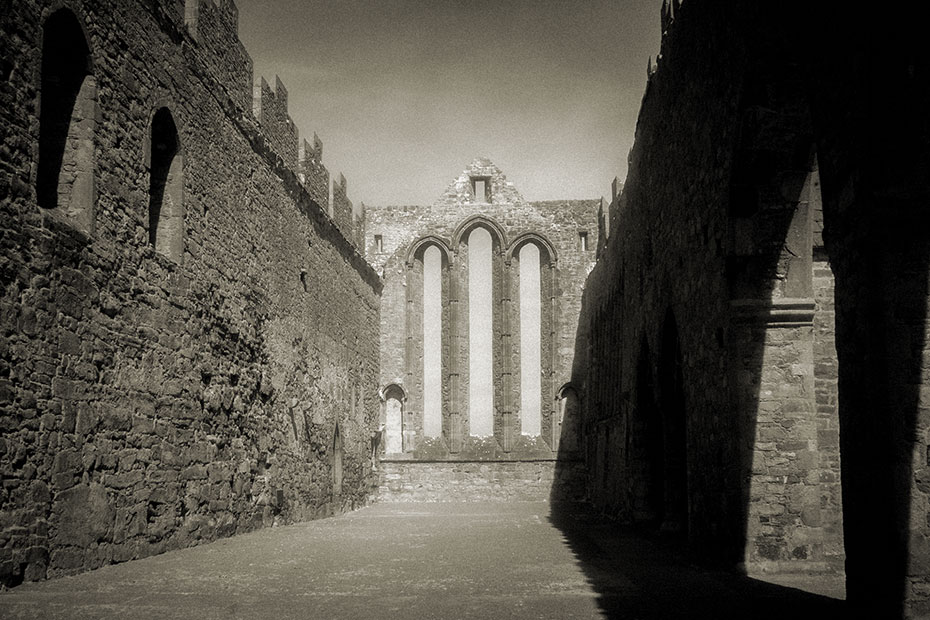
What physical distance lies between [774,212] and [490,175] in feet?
72.8

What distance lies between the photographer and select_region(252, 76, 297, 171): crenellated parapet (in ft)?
45.0

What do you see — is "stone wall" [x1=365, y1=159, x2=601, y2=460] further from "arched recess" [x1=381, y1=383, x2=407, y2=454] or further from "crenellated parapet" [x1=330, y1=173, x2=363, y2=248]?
"crenellated parapet" [x1=330, y1=173, x2=363, y2=248]

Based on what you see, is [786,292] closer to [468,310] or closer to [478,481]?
[478,481]

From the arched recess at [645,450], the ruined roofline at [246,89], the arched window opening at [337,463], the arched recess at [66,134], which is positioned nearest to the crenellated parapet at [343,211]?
the ruined roofline at [246,89]

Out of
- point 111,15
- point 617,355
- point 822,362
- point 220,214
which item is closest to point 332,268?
point 617,355

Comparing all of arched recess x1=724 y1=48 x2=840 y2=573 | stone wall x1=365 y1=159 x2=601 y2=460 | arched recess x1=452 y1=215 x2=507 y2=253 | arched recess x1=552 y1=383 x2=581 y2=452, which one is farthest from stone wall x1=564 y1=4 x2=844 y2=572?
arched recess x1=452 y1=215 x2=507 y2=253

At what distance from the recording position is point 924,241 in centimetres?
472

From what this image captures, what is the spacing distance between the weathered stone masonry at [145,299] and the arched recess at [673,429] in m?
4.88

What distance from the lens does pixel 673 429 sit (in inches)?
448

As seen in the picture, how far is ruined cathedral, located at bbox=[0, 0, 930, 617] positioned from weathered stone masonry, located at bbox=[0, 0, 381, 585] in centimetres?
3

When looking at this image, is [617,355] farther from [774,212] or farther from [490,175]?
[490,175]

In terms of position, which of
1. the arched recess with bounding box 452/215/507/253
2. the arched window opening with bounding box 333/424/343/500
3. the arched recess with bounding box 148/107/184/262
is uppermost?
the arched recess with bounding box 452/215/507/253

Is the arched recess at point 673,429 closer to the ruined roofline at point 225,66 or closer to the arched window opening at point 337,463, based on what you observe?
the ruined roofline at point 225,66

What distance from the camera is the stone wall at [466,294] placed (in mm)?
27828
